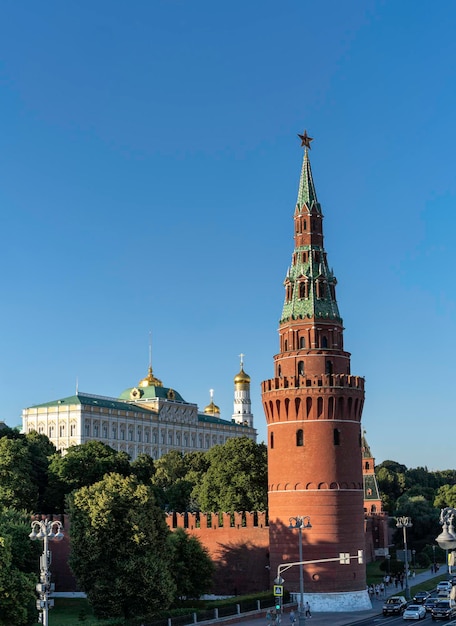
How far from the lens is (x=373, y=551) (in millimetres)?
117875

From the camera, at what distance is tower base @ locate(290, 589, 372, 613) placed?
69.1 meters

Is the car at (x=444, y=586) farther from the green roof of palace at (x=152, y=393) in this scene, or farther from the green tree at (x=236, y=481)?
the green roof of palace at (x=152, y=393)

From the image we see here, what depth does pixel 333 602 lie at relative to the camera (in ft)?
228

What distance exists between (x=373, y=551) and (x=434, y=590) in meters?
33.5

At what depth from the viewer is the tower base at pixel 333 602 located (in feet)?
227

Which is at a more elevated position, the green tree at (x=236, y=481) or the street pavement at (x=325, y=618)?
the green tree at (x=236, y=481)

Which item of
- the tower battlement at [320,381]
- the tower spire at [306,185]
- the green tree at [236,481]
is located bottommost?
the green tree at [236,481]

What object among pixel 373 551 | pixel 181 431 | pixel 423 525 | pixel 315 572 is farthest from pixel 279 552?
Result: pixel 181 431

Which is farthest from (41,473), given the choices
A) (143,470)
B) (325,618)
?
(325,618)

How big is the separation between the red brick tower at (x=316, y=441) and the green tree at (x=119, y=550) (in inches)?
570

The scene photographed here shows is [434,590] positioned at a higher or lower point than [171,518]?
lower

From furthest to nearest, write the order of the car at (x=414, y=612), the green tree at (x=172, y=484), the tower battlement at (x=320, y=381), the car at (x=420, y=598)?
the green tree at (x=172, y=484), the tower battlement at (x=320, y=381), the car at (x=420, y=598), the car at (x=414, y=612)

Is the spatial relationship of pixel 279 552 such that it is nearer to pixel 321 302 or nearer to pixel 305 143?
pixel 321 302

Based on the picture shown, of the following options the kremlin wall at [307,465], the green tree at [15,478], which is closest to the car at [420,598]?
the kremlin wall at [307,465]
